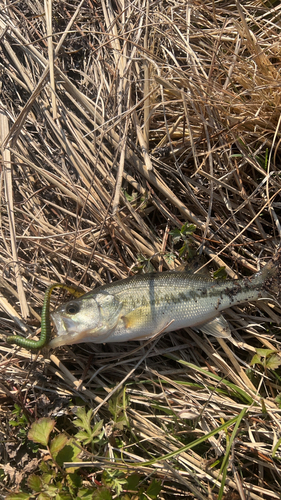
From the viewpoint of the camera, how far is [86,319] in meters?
3.13

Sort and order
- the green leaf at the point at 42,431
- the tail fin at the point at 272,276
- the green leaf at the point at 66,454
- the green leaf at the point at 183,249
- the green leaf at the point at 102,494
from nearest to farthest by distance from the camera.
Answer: the green leaf at the point at 102,494
the green leaf at the point at 42,431
the green leaf at the point at 66,454
the tail fin at the point at 272,276
the green leaf at the point at 183,249

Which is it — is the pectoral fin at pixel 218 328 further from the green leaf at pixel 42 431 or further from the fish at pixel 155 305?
the green leaf at pixel 42 431

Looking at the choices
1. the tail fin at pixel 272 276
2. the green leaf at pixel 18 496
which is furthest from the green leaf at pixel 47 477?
the tail fin at pixel 272 276

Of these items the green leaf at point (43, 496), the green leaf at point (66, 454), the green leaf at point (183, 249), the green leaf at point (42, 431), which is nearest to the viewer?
the green leaf at point (43, 496)

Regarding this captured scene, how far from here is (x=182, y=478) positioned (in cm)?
290

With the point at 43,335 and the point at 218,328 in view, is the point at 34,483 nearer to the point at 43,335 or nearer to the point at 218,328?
the point at 43,335

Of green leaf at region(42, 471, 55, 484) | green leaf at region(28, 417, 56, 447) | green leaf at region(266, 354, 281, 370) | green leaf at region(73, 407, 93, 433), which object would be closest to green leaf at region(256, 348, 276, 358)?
green leaf at region(266, 354, 281, 370)

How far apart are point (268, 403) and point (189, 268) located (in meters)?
1.52

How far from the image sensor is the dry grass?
3.33 m

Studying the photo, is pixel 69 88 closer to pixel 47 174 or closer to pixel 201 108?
pixel 47 174

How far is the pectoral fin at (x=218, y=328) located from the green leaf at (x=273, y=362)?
0.42m

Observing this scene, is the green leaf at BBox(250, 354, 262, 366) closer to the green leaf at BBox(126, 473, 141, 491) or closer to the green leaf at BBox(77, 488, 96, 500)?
the green leaf at BBox(126, 473, 141, 491)

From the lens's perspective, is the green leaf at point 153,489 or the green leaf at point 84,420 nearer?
the green leaf at point 153,489

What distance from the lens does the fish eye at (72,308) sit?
314cm
